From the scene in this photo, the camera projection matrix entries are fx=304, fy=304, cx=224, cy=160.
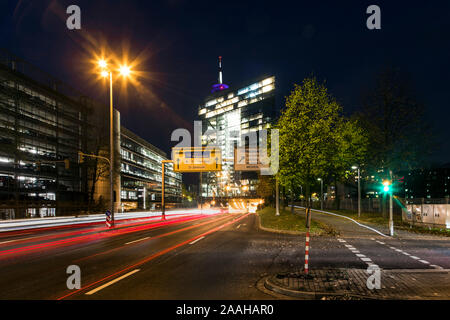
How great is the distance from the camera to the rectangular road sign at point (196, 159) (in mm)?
29969

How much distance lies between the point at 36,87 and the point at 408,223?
200ft

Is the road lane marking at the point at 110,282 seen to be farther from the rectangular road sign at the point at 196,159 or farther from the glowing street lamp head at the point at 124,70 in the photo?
the rectangular road sign at the point at 196,159

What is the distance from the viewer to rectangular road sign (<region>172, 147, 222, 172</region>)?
98.3ft

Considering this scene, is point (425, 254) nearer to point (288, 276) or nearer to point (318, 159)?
point (318, 159)

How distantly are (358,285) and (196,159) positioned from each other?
80.9 feet

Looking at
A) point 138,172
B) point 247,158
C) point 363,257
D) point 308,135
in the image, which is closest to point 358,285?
point 363,257

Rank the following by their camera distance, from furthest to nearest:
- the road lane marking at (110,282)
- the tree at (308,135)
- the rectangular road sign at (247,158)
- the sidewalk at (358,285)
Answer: the rectangular road sign at (247,158) < the tree at (308,135) < the road lane marking at (110,282) < the sidewalk at (358,285)

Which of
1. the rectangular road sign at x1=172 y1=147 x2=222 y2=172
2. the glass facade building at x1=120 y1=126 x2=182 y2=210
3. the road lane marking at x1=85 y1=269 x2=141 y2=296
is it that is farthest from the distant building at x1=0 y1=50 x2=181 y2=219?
the road lane marking at x1=85 y1=269 x2=141 y2=296

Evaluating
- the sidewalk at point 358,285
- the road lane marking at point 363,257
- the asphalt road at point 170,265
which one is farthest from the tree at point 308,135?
the sidewalk at point 358,285

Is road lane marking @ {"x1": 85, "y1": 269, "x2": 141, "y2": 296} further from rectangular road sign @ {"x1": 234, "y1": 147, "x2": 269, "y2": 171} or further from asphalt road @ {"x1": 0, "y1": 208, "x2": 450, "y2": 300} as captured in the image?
rectangular road sign @ {"x1": 234, "y1": 147, "x2": 269, "y2": 171}

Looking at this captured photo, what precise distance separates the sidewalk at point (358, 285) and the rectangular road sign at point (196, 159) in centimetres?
2161

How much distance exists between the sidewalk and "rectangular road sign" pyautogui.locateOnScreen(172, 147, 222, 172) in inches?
851

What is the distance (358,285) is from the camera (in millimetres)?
7293

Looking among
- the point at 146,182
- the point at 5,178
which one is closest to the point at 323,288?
the point at 5,178
